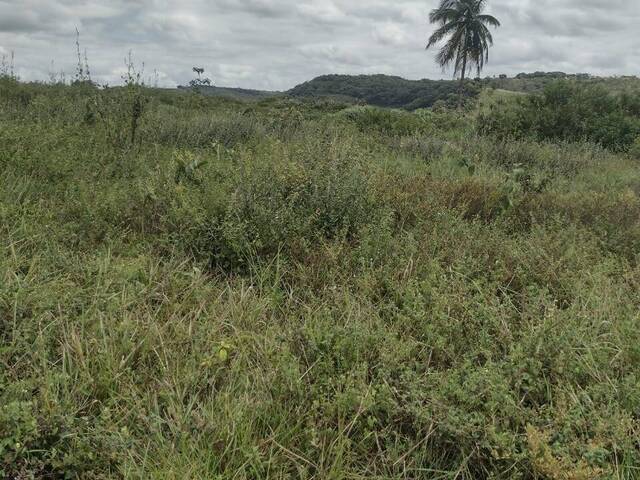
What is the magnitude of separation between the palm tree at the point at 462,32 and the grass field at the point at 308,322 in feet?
99.8

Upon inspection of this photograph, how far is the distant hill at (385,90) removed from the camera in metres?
38.9

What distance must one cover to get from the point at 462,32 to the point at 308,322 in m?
34.5

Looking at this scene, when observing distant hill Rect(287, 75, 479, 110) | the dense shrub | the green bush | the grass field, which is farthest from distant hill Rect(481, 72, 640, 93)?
the grass field

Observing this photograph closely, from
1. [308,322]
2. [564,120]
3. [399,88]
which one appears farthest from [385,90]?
[308,322]

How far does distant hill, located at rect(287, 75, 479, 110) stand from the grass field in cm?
3185

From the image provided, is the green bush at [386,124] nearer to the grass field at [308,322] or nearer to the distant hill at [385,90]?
the grass field at [308,322]

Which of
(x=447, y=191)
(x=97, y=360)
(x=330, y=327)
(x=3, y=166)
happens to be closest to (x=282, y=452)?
(x=330, y=327)

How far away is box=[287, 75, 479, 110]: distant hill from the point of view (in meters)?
38.9

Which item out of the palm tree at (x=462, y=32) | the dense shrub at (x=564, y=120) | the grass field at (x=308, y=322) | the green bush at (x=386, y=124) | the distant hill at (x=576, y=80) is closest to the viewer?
the grass field at (x=308, y=322)

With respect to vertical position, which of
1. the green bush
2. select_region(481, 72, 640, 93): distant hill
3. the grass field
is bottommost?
the grass field

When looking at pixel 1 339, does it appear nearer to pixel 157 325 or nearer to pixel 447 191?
pixel 157 325

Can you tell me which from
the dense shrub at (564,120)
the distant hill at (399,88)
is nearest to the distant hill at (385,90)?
the distant hill at (399,88)

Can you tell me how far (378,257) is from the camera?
386cm

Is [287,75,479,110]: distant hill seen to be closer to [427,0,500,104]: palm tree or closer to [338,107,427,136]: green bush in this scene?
[427,0,500,104]: palm tree
